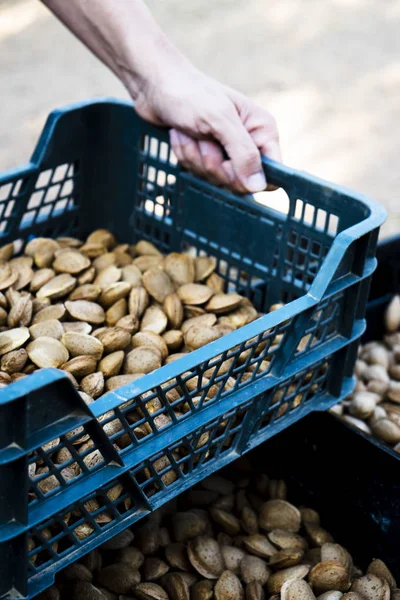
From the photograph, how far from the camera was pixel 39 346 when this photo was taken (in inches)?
49.6

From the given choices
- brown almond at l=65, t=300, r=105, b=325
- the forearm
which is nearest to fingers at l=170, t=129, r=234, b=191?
the forearm

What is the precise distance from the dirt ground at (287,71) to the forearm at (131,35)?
4.16 ft

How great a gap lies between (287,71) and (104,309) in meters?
2.58

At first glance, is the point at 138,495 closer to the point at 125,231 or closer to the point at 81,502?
the point at 81,502

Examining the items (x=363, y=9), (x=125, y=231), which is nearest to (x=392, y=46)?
(x=363, y=9)

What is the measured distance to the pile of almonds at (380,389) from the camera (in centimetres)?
152

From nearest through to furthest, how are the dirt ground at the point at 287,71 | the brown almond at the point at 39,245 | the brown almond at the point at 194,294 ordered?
the brown almond at the point at 194,294
the brown almond at the point at 39,245
the dirt ground at the point at 287,71

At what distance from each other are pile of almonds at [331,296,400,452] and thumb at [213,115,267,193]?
1.55ft

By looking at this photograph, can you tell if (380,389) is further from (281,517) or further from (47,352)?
(47,352)

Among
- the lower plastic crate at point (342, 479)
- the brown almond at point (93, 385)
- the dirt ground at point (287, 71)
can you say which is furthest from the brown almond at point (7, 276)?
the dirt ground at point (287, 71)

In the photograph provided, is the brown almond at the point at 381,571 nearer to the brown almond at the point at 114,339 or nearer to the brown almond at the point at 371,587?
the brown almond at the point at 371,587

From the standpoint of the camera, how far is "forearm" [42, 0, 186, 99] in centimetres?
147

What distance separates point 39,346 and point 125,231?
0.57 meters

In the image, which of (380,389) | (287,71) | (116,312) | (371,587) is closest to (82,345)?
(116,312)
